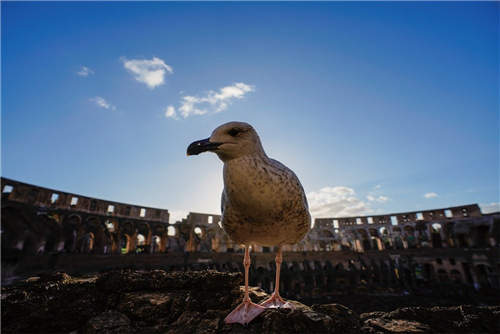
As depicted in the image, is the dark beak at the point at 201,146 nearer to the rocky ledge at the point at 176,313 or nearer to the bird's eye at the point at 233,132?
the bird's eye at the point at 233,132

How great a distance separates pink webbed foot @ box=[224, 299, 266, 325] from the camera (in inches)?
76.5

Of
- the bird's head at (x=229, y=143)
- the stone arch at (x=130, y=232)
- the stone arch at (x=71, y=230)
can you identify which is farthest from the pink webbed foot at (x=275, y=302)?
the stone arch at (x=130, y=232)

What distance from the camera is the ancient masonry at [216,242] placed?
17.8 m

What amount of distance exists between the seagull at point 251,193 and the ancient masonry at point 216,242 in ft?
62.0

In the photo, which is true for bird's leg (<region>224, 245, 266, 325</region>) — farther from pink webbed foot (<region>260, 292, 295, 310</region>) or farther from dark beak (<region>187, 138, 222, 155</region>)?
dark beak (<region>187, 138, 222, 155</region>)

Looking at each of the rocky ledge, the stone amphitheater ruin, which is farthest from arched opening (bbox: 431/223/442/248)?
the rocky ledge

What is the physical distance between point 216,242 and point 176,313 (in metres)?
31.5

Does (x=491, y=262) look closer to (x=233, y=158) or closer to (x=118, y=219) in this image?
(x=233, y=158)

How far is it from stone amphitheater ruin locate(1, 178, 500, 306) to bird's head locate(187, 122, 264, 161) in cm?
1918

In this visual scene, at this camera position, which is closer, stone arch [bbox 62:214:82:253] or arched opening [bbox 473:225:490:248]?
stone arch [bbox 62:214:82:253]

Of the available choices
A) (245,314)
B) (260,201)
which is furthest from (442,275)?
(260,201)

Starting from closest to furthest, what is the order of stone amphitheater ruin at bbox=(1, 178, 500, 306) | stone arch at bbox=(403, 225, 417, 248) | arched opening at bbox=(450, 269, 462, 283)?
stone amphitheater ruin at bbox=(1, 178, 500, 306), arched opening at bbox=(450, 269, 462, 283), stone arch at bbox=(403, 225, 417, 248)

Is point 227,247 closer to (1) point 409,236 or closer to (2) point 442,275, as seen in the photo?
(2) point 442,275

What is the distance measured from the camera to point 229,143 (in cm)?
221
